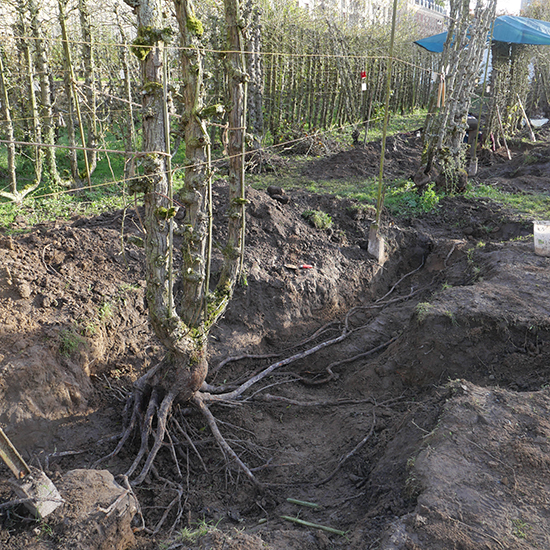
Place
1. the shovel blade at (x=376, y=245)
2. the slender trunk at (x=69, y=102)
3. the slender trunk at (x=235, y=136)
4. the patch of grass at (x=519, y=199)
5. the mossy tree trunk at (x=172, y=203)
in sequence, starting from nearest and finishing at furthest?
the mossy tree trunk at (x=172, y=203) < the slender trunk at (x=235, y=136) < the slender trunk at (x=69, y=102) < the shovel blade at (x=376, y=245) < the patch of grass at (x=519, y=199)

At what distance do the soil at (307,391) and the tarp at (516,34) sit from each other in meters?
8.52

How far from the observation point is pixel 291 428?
3.71 metres

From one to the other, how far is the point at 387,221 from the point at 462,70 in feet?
10.1

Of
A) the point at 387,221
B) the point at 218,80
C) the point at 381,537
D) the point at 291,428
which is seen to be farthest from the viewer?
the point at 218,80

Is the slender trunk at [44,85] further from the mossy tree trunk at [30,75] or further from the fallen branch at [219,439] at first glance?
the fallen branch at [219,439]

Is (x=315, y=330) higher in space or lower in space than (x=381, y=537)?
lower

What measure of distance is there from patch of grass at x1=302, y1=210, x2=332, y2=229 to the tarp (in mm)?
8143

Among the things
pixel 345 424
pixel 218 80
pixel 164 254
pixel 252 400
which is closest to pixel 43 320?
pixel 164 254

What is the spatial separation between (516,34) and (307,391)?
469 inches

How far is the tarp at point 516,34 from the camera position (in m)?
11.7

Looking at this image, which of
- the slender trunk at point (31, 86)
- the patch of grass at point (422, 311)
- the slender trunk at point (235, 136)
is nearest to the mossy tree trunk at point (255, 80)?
the slender trunk at point (31, 86)

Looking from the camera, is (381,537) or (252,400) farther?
(252,400)

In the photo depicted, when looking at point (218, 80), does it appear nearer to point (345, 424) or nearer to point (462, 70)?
point (462, 70)

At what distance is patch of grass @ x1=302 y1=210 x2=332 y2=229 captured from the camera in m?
5.98
